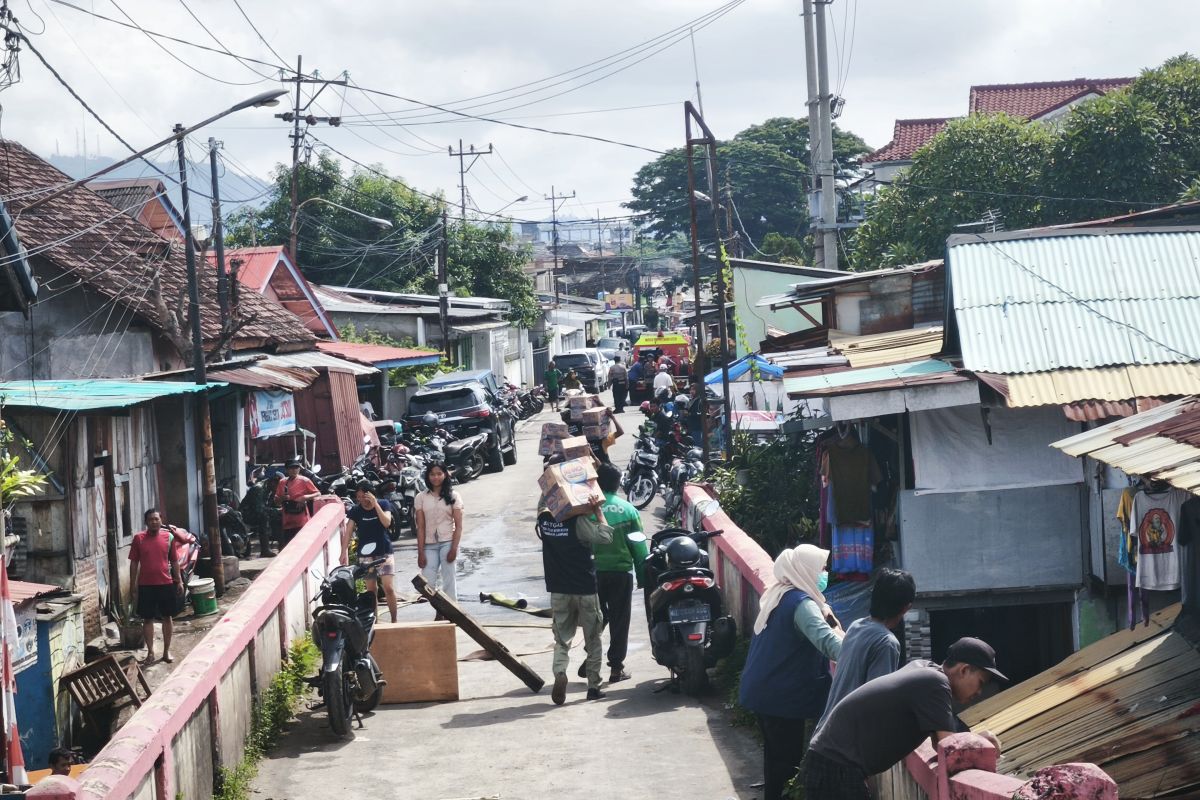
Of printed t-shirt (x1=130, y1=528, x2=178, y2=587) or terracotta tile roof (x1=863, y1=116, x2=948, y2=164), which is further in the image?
terracotta tile roof (x1=863, y1=116, x2=948, y2=164)

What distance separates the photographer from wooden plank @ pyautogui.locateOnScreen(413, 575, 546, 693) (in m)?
10.6

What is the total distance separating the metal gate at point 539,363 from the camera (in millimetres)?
61000

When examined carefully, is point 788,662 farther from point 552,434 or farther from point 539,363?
point 539,363

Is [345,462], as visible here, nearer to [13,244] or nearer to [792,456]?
[792,456]

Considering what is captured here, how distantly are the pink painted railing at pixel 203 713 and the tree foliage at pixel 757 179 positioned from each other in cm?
5754

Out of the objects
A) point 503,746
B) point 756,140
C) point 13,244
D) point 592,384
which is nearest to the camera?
point 503,746

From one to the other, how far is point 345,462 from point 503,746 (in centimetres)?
1769

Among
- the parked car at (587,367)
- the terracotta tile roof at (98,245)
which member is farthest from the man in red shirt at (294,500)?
the parked car at (587,367)

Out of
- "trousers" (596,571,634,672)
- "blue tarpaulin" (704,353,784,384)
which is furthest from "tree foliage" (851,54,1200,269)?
"trousers" (596,571,634,672)

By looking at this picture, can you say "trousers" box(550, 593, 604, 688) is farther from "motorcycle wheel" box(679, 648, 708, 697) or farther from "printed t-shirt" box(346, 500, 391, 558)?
"printed t-shirt" box(346, 500, 391, 558)

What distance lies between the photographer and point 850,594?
14062 millimetres

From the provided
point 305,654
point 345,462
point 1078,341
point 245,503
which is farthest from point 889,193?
point 305,654

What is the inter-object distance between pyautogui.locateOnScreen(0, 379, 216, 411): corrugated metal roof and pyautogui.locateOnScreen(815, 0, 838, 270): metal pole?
1462cm

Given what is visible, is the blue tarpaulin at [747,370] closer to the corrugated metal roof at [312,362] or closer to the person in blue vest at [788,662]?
the corrugated metal roof at [312,362]
